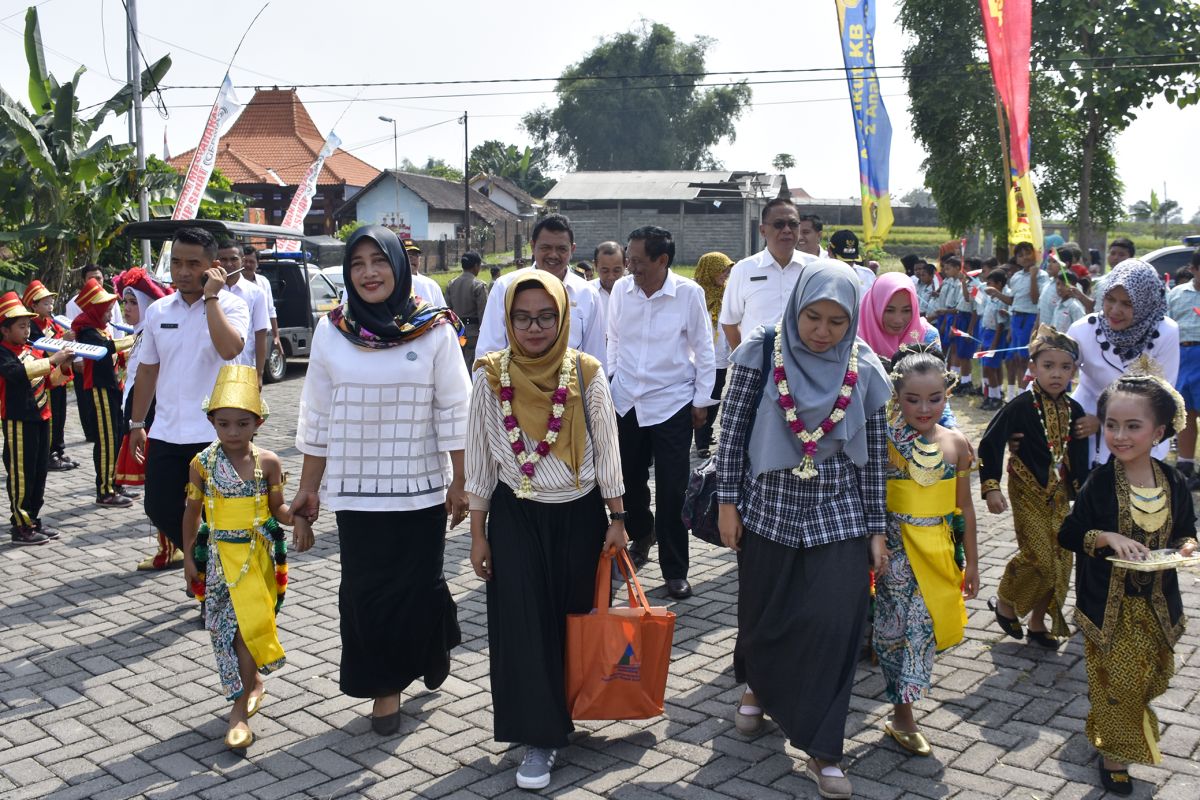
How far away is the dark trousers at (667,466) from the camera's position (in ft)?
20.6

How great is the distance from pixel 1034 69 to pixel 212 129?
1658 centimetres

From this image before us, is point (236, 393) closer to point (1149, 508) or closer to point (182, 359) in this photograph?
point (182, 359)

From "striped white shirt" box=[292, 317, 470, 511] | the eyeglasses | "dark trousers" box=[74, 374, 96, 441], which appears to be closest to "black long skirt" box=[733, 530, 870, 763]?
the eyeglasses

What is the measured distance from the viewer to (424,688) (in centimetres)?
501

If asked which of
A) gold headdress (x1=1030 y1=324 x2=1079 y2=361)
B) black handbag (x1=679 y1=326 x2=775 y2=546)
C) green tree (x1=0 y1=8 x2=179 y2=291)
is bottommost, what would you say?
black handbag (x1=679 y1=326 x2=775 y2=546)

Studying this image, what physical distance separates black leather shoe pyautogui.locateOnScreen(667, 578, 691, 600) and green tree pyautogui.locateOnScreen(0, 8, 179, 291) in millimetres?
13882

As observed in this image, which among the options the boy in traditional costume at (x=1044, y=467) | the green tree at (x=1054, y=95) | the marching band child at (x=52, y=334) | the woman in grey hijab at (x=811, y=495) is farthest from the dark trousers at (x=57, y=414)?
the green tree at (x=1054, y=95)

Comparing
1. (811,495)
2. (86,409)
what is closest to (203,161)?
(86,409)

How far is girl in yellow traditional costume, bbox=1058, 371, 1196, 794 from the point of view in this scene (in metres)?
3.98

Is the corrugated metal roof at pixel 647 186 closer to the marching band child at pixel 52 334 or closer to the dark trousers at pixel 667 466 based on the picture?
the marching band child at pixel 52 334

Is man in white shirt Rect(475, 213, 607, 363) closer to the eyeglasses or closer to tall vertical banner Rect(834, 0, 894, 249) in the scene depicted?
the eyeglasses

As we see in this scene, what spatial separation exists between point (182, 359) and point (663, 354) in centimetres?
262

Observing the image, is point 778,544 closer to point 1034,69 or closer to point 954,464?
point 954,464

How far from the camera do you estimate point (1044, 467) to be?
207 inches
